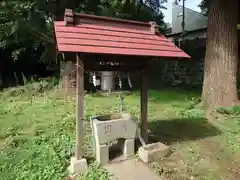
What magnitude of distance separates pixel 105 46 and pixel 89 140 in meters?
2.01

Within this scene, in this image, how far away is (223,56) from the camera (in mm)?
6172

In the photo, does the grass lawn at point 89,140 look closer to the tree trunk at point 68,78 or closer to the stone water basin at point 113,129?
the stone water basin at point 113,129

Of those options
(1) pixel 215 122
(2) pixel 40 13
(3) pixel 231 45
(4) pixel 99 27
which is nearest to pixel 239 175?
(1) pixel 215 122

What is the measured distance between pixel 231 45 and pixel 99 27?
4.21 metres

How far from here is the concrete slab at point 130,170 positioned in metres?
3.24

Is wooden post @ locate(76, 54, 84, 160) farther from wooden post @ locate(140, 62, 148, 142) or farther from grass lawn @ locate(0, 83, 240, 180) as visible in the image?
wooden post @ locate(140, 62, 148, 142)

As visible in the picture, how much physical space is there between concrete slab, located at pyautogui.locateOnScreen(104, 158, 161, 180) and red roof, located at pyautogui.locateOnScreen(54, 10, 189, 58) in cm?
168

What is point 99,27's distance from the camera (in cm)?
357

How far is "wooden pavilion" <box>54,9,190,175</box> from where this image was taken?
10.2 ft

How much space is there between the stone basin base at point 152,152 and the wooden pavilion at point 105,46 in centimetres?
82

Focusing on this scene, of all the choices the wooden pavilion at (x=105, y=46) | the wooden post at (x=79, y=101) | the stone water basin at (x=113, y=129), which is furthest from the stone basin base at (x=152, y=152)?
the wooden post at (x=79, y=101)

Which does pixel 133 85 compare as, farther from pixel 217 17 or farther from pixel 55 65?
pixel 217 17

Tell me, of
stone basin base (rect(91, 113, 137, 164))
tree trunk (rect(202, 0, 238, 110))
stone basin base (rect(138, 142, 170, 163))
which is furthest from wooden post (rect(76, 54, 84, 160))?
tree trunk (rect(202, 0, 238, 110))

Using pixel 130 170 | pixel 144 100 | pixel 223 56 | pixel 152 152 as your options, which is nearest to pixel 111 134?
pixel 130 170
